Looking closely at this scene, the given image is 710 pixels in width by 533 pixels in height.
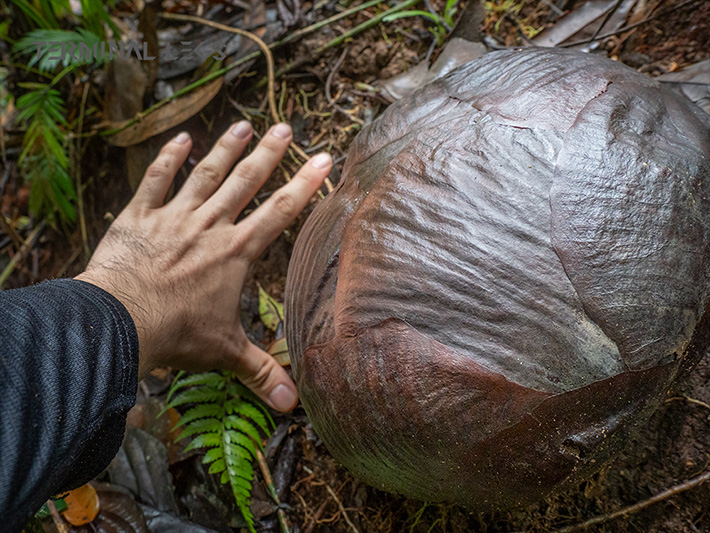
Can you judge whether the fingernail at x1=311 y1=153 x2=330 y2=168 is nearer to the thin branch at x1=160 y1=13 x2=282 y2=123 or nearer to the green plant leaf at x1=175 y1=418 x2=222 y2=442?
the thin branch at x1=160 y1=13 x2=282 y2=123

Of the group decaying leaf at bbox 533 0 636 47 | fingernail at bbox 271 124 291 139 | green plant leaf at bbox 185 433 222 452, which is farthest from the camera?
fingernail at bbox 271 124 291 139

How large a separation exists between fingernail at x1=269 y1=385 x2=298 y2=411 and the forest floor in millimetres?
94

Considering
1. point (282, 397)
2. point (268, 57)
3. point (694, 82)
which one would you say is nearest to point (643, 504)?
point (282, 397)

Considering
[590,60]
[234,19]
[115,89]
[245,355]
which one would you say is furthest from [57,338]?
[234,19]

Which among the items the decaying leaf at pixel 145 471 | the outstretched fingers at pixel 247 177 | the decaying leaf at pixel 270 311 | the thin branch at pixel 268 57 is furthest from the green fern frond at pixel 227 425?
the thin branch at pixel 268 57

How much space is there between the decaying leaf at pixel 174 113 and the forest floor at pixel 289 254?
0.05m

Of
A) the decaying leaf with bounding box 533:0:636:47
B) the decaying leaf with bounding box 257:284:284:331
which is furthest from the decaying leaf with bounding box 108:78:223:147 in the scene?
the decaying leaf with bounding box 533:0:636:47

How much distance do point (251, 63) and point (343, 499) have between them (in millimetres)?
1893

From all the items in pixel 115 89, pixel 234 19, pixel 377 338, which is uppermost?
pixel 234 19

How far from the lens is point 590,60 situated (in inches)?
50.9

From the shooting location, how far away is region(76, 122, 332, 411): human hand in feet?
5.50

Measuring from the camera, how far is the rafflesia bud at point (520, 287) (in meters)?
1.01

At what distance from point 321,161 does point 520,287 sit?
3.64ft

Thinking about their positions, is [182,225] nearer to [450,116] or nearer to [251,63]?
[251,63]
